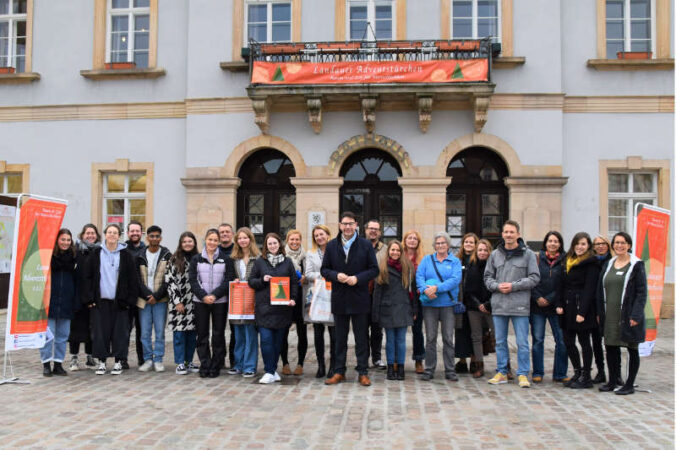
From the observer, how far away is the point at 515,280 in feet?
23.0

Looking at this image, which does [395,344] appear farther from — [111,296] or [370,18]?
[370,18]

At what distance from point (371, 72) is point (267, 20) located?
2.85m

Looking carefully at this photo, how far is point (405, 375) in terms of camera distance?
7480 millimetres

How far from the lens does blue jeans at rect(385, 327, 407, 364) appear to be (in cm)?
718

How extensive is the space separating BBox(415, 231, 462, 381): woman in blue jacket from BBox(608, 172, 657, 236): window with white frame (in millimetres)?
7289

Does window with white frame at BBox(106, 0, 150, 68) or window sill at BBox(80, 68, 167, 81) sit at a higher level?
window with white frame at BBox(106, 0, 150, 68)

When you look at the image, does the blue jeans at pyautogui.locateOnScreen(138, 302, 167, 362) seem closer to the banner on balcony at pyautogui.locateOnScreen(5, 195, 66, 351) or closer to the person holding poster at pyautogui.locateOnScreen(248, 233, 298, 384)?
the banner on balcony at pyautogui.locateOnScreen(5, 195, 66, 351)

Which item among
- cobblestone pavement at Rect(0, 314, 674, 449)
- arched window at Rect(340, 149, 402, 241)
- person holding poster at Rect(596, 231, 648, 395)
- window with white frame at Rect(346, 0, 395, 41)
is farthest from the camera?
arched window at Rect(340, 149, 402, 241)

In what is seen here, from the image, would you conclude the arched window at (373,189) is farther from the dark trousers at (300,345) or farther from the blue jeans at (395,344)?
the blue jeans at (395,344)

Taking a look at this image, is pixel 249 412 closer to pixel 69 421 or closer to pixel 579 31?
pixel 69 421

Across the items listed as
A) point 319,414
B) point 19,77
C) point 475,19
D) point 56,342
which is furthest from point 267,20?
point 319,414

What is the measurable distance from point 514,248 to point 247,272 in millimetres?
3104

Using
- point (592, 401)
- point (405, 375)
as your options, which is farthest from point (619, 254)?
point (405, 375)

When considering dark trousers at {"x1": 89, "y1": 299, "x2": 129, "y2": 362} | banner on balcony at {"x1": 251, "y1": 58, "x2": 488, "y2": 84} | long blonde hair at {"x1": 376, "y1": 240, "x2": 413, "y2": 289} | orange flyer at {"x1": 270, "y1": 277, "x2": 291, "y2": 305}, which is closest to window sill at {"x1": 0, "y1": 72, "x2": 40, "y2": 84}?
banner on balcony at {"x1": 251, "y1": 58, "x2": 488, "y2": 84}
